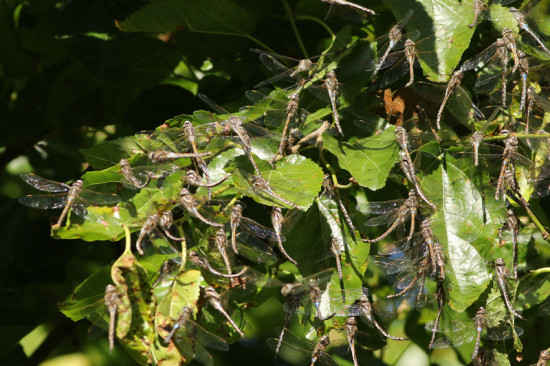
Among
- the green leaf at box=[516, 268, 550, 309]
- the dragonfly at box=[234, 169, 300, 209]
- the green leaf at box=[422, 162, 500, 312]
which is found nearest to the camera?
the dragonfly at box=[234, 169, 300, 209]

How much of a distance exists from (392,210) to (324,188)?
0.40 feet

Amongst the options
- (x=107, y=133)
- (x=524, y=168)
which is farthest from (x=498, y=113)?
(x=107, y=133)

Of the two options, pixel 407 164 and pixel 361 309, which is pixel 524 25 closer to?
pixel 407 164

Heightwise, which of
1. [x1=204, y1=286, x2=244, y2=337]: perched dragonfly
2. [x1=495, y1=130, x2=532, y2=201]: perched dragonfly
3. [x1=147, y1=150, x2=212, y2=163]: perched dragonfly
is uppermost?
[x1=147, y1=150, x2=212, y2=163]: perched dragonfly

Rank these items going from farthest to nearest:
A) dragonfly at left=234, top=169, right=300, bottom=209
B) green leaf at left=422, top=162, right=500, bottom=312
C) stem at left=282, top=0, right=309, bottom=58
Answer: stem at left=282, top=0, right=309, bottom=58 < green leaf at left=422, top=162, right=500, bottom=312 < dragonfly at left=234, top=169, right=300, bottom=209

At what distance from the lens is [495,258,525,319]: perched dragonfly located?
98 cm

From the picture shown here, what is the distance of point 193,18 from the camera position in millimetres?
1181

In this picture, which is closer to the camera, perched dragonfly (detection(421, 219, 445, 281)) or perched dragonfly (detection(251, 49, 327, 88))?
perched dragonfly (detection(421, 219, 445, 281))

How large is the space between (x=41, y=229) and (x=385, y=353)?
86cm

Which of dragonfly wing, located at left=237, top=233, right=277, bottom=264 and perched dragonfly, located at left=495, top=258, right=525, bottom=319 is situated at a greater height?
dragonfly wing, located at left=237, top=233, right=277, bottom=264

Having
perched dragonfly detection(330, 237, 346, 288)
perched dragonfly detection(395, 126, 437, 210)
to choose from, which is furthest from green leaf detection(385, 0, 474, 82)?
perched dragonfly detection(330, 237, 346, 288)

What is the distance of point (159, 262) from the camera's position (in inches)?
34.4

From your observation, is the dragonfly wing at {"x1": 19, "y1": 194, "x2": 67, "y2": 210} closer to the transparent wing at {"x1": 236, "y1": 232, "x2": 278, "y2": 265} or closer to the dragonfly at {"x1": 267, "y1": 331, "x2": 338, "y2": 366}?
the transparent wing at {"x1": 236, "y1": 232, "x2": 278, "y2": 265}

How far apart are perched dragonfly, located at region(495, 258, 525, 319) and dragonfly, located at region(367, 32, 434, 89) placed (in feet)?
1.11
